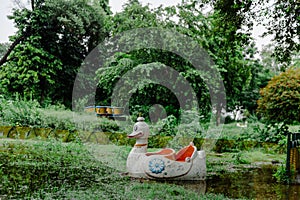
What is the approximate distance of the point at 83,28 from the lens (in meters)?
18.2

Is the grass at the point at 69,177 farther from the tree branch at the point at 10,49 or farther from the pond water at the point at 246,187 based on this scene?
the tree branch at the point at 10,49

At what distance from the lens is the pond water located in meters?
5.02

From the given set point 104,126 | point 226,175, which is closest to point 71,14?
point 104,126

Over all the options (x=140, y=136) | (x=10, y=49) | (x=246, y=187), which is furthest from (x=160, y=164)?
(x=10, y=49)

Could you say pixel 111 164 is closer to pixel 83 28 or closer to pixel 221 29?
pixel 221 29

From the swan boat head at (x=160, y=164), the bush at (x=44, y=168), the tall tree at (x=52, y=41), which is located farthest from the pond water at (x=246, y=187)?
the tall tree at (x=52, y=41)

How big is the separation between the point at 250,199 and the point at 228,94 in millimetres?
11358

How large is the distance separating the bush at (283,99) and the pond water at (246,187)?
389cm

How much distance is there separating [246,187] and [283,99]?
5.32m

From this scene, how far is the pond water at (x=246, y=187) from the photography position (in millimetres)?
5024

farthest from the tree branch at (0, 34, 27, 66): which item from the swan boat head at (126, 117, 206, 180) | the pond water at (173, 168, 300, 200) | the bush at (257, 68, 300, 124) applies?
the pond water at (173, 168, 300, 200)

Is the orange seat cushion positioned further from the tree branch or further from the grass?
the tree branch

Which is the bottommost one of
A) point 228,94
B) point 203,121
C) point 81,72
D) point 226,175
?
point 226,175

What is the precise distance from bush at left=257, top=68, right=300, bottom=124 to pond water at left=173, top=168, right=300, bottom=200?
12.7 feet
